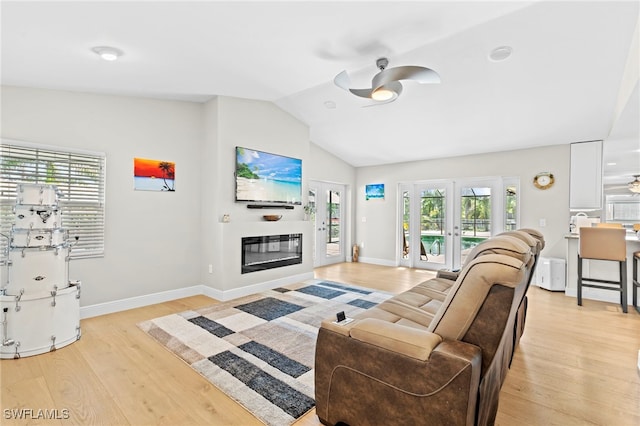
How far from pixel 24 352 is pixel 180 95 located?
3.17 meters

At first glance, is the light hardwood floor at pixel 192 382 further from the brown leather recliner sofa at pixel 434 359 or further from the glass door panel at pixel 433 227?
the glass door panel at pixel 433 227

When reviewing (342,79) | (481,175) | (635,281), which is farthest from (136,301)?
(635,281)

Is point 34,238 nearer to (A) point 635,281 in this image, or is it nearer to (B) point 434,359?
(B) point 434,359

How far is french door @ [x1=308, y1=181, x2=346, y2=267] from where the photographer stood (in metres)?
6.95

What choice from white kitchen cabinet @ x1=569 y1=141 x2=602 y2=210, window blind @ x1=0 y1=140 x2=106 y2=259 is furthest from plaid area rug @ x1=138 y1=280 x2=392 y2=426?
white kitchen cabinet @ x1=569 y1=141 x2=602 y2=210

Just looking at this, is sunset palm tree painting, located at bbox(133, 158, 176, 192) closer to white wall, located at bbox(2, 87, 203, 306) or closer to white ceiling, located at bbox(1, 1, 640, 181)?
white wall, located at bbox(2, 87, 203, 306)

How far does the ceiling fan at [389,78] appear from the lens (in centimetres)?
285

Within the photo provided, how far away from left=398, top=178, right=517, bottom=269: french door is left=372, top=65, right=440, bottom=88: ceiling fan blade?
3743 mm

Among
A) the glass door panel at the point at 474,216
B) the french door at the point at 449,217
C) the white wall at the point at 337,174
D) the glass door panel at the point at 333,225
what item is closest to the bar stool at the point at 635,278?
the french door at the point at 449,217

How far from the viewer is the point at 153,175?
408 cm

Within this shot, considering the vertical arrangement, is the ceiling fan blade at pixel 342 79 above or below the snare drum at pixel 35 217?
above

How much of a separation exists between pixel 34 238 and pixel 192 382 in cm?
189

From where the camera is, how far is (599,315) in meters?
3.79

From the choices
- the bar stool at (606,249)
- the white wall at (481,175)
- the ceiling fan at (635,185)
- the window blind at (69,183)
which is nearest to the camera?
the window blind at (69,183)
